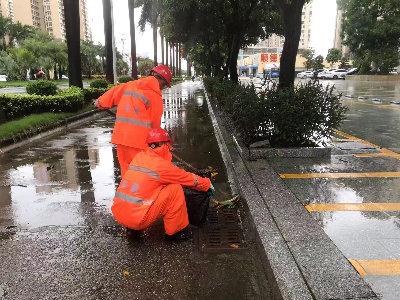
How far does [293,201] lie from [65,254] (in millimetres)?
2498

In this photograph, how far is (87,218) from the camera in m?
4.08

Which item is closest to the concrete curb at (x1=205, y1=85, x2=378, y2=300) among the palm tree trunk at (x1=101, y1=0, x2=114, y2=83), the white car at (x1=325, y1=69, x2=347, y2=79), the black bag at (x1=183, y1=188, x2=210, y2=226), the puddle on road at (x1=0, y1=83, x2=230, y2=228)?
the black bag at (x1=183, y1=188, x2=210, y2=226)

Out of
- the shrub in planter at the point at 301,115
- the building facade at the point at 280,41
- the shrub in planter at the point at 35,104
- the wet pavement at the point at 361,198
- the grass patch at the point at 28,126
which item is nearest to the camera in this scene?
the wet pavement at the point at 361,198

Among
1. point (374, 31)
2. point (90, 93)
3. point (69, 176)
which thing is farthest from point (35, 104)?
point (374, 31)

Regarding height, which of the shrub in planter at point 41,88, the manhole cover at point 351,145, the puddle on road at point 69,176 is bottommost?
the puddle on road at point 69,176

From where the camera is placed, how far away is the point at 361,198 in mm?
4184

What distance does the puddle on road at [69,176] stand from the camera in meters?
4.19

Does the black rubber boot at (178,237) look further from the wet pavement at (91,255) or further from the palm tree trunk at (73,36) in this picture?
the palm tree trunk at (73,36)

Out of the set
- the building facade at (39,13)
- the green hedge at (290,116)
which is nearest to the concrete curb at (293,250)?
the green hedge at (290,116)

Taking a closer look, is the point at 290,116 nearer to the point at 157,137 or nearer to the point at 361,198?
the point at 361,198

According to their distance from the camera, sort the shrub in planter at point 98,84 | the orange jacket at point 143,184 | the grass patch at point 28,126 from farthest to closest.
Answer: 1. the shrub in planter at point 98,84
2. the grass patch at point 28,126
3. the orange jacket at point 143,184

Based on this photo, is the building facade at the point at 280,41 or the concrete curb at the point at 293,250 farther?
the building facade at the point at 280,41

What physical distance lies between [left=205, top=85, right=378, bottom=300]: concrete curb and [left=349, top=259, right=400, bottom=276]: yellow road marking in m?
0.11

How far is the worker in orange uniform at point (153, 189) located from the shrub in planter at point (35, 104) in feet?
28.0
